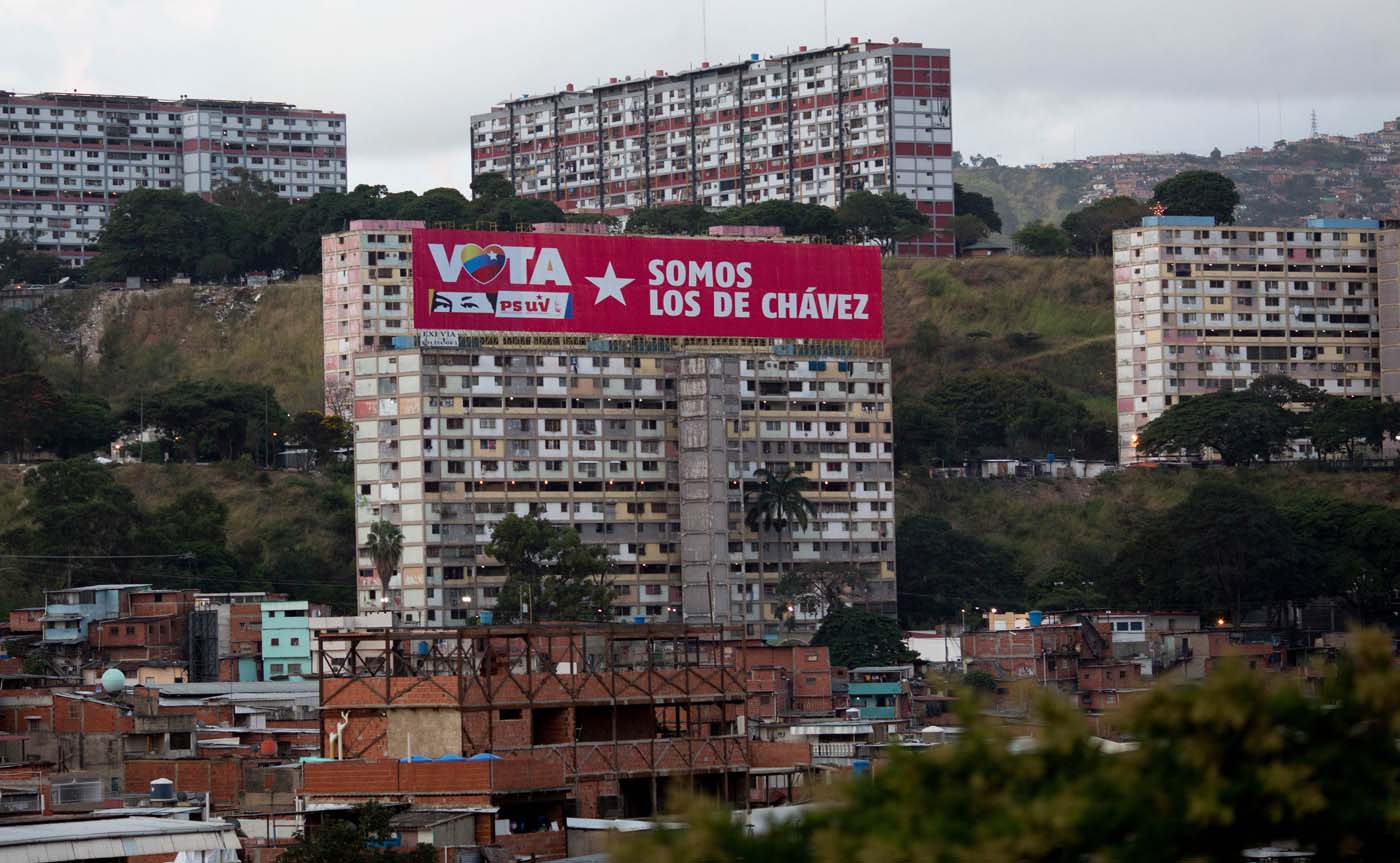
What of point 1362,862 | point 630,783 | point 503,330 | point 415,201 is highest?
point 415,201

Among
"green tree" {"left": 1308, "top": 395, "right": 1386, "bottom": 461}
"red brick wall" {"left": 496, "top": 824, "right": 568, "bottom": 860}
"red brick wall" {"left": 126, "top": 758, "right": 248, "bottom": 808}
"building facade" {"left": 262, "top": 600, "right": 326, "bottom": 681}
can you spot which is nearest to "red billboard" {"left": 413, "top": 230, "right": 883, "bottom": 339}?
"building facade" {"left": 262, "top": 600, "right": 326, "bottom": 681}

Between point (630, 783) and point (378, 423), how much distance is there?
254 ft

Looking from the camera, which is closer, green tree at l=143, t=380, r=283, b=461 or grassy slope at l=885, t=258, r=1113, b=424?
green tree at l=143, t=380, r=283, b=461

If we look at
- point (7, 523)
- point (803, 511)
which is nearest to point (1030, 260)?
point (803, 511)

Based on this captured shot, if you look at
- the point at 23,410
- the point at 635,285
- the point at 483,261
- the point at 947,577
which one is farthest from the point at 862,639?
the point at 23,410

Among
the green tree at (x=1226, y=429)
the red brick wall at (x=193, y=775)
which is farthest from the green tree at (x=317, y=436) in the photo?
the red brick wall at (x=193, y=775)

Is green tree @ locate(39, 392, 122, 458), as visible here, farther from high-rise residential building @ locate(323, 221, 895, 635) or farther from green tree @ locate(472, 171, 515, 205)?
green tree @ locate(472, 171, 515, 205)

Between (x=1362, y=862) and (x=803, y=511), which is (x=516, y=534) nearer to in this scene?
(x=803, y=511)

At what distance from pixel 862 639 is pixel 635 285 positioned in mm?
23491

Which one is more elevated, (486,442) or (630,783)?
(486,442)

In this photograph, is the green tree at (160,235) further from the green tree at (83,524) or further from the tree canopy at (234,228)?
the green tree at (83,524)

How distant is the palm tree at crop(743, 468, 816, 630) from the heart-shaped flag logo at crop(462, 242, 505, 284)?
17.2m

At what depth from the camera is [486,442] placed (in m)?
127

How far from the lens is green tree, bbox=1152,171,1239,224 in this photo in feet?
554
